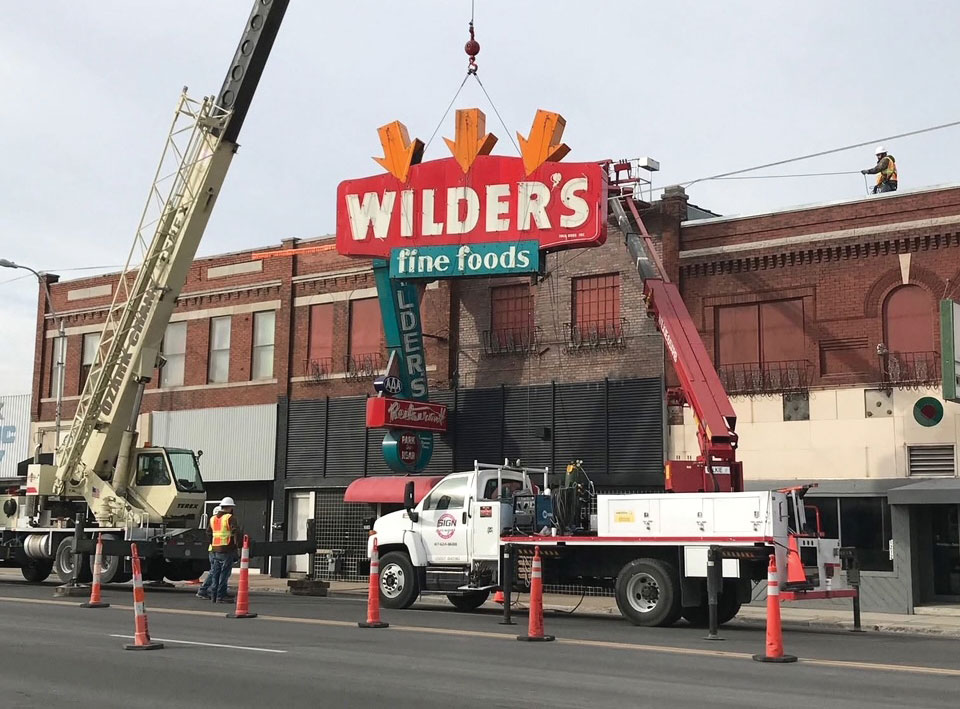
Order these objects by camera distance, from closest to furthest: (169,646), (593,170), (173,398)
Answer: (169,646), (593,170), (173,398)

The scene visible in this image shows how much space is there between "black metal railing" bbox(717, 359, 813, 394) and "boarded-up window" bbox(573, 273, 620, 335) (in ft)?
10.1

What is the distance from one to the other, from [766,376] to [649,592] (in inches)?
371

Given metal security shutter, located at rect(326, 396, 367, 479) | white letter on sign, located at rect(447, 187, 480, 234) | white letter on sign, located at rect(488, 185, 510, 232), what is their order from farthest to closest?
1. metal security shutter, located at rect(326, 396, 367, 479)
2. white letter on sign, located at rect(447, 187, 480, 234)
3. white letter on sign, located at rect(488, 185, 510, 232)

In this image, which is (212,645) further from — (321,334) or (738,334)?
(321,334)

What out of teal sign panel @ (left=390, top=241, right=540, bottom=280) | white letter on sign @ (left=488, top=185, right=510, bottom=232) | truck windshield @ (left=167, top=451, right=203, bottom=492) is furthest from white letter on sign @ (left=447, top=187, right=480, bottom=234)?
truck windshield @ (left=167, top=451, right=203, bottom=492)

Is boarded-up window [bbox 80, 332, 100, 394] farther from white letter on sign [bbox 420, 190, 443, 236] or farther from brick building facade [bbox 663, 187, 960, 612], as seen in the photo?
brick building facade [bbox 663, 187, 960, 612]

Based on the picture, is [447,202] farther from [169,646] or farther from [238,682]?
[238,682]

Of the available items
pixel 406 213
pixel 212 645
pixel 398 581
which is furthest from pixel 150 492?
pixel 212 645

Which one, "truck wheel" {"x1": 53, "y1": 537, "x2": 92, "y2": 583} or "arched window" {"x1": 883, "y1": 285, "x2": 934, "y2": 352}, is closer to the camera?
"arched window" {"x1": 883, "y1": 285, "x2": 934, "y2": 352}

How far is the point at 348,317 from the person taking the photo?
3247cm

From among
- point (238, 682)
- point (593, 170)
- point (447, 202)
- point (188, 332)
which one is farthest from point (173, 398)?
point (238, 682)

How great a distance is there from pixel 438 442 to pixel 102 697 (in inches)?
807

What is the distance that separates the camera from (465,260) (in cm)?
2655

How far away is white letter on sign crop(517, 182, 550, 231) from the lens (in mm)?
25891
